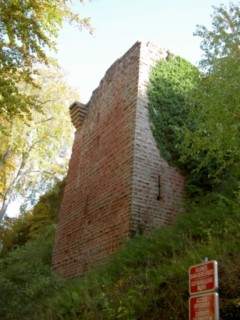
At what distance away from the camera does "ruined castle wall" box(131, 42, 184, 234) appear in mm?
8316

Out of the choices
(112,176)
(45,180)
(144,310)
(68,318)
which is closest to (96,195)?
(112,176)

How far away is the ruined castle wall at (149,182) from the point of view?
327 inches

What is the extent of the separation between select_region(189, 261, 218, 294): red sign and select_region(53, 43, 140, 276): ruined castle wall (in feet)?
15.3

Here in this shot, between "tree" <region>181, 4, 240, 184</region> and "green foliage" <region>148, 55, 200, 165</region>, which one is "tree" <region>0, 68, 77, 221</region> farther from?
"tree" <region>181, 4, 240, 184</region>

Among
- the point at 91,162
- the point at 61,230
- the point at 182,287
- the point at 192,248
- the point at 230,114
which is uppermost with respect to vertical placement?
the point at 91,162

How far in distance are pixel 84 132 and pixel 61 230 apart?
3454mm

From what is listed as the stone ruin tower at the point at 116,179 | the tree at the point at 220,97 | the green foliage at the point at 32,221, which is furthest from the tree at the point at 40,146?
the tree at the point at 220,97

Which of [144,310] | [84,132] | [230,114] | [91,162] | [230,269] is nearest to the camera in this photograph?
[230,269]

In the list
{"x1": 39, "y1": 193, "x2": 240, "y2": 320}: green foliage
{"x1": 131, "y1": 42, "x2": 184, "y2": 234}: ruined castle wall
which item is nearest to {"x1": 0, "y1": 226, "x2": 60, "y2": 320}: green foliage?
{"x1": 39, "y1": 193, "x2": 240, "y2": 320}: green foliage

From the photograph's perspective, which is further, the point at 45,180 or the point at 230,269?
the point at 45,180

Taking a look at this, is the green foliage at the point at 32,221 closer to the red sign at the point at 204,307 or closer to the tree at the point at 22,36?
the tree at the point at 22,36

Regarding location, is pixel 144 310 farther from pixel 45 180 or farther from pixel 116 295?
pixel 45 180

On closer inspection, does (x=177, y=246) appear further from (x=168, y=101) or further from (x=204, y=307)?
(x=168, y=101)

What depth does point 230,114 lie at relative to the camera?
6.56 m
